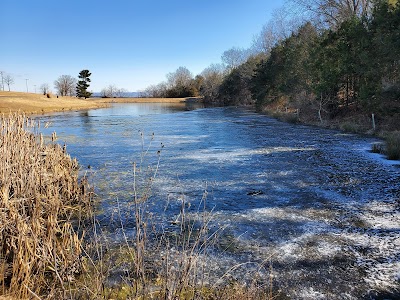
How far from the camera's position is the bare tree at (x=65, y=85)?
88363 mm

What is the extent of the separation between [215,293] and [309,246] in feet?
6.25

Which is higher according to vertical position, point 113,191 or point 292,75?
point 292,75

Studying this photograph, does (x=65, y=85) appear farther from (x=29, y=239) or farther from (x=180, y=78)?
(x=29, y=239)

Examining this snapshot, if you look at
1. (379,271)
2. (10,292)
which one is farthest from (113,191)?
(379,271)

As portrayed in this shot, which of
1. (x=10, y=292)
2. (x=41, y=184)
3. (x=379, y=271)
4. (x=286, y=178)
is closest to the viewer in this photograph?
(x=10, y=292)

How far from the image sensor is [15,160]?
196 inches

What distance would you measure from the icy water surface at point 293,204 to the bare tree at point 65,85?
85763 mm

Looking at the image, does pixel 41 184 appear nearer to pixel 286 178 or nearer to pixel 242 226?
pixel 242 226

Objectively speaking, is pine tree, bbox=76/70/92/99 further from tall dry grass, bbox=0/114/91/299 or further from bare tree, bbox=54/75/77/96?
tall dry grass, bbox=0/114/91/299

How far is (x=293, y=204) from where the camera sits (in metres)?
6.12

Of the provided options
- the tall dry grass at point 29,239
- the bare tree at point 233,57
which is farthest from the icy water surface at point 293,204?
the bare tree at point 233,57

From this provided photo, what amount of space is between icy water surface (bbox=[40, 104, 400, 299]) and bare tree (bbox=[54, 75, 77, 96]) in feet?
281

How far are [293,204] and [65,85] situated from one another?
9580 centimetres

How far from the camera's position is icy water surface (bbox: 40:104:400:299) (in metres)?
3.68
